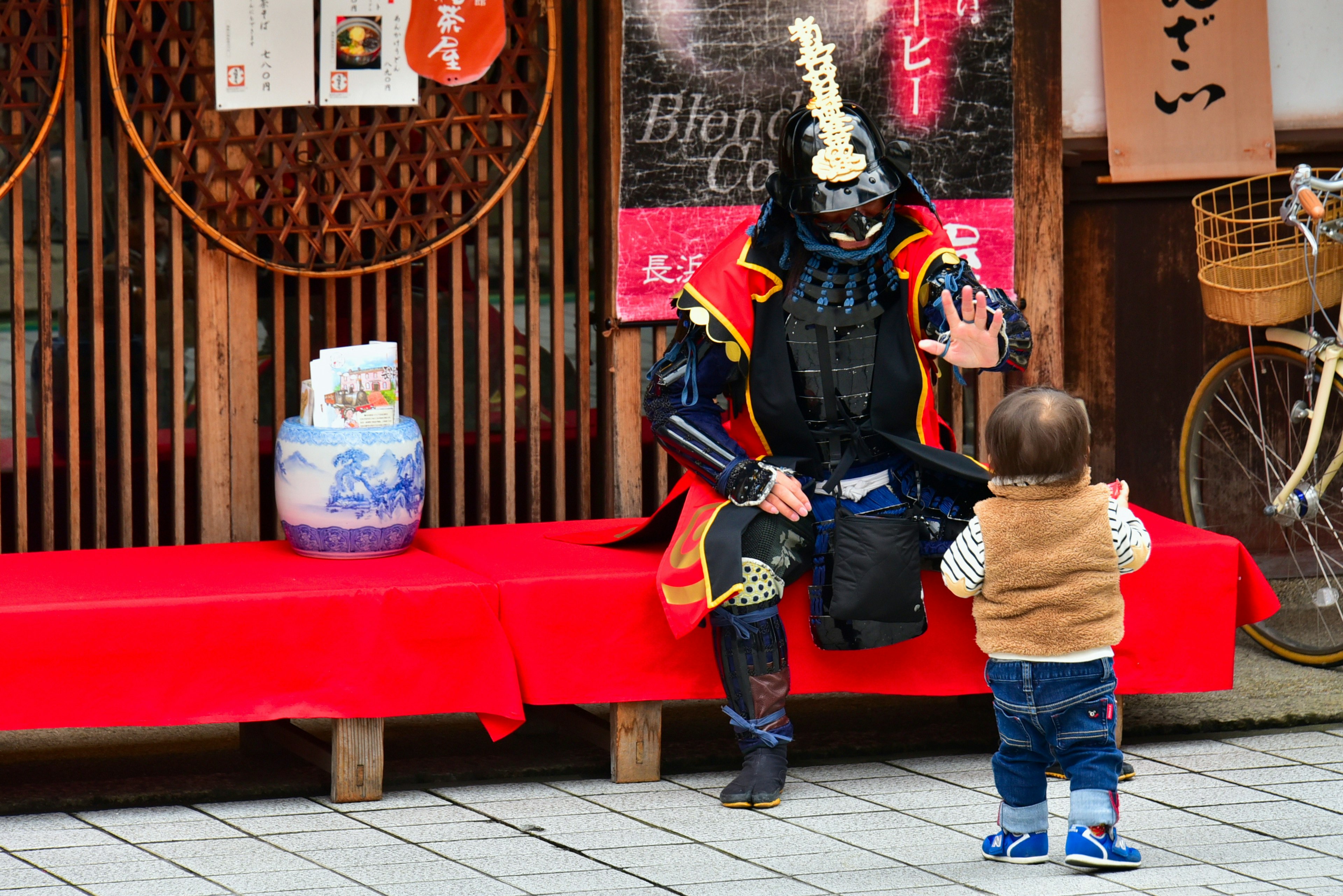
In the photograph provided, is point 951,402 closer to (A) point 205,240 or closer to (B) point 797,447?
(B) point 797,447

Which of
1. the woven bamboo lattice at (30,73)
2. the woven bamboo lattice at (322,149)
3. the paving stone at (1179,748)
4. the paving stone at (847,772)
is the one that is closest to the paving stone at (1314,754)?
the paving stone at (1179,748)

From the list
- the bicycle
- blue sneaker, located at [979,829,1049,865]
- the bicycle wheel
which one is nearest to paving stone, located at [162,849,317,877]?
blue sneaker, located at [979,829,1049,865]

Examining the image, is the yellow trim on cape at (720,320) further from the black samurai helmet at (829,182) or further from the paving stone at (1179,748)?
the paving stone at (1179,748)

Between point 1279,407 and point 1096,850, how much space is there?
3.52 m

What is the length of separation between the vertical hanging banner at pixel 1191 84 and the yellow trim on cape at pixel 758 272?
223 cm

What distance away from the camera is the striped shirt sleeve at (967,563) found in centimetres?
424

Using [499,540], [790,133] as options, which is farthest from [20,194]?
[790,133]

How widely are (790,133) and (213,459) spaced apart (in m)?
2.27

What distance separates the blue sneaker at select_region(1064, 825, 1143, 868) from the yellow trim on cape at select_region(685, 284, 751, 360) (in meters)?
1.69

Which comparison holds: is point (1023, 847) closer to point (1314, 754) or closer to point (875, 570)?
point (875, 570)

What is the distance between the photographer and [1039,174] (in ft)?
20.8

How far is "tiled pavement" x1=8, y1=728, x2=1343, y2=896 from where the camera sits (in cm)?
416

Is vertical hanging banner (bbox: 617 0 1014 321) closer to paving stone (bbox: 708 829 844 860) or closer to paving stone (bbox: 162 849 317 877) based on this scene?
paving stone (bbox: 708 829 844 860)

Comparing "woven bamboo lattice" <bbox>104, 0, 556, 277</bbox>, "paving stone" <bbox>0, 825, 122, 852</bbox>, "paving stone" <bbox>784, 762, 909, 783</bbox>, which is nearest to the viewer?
"paving stone" <bbox>0, 825, 122, 852</bbox>
